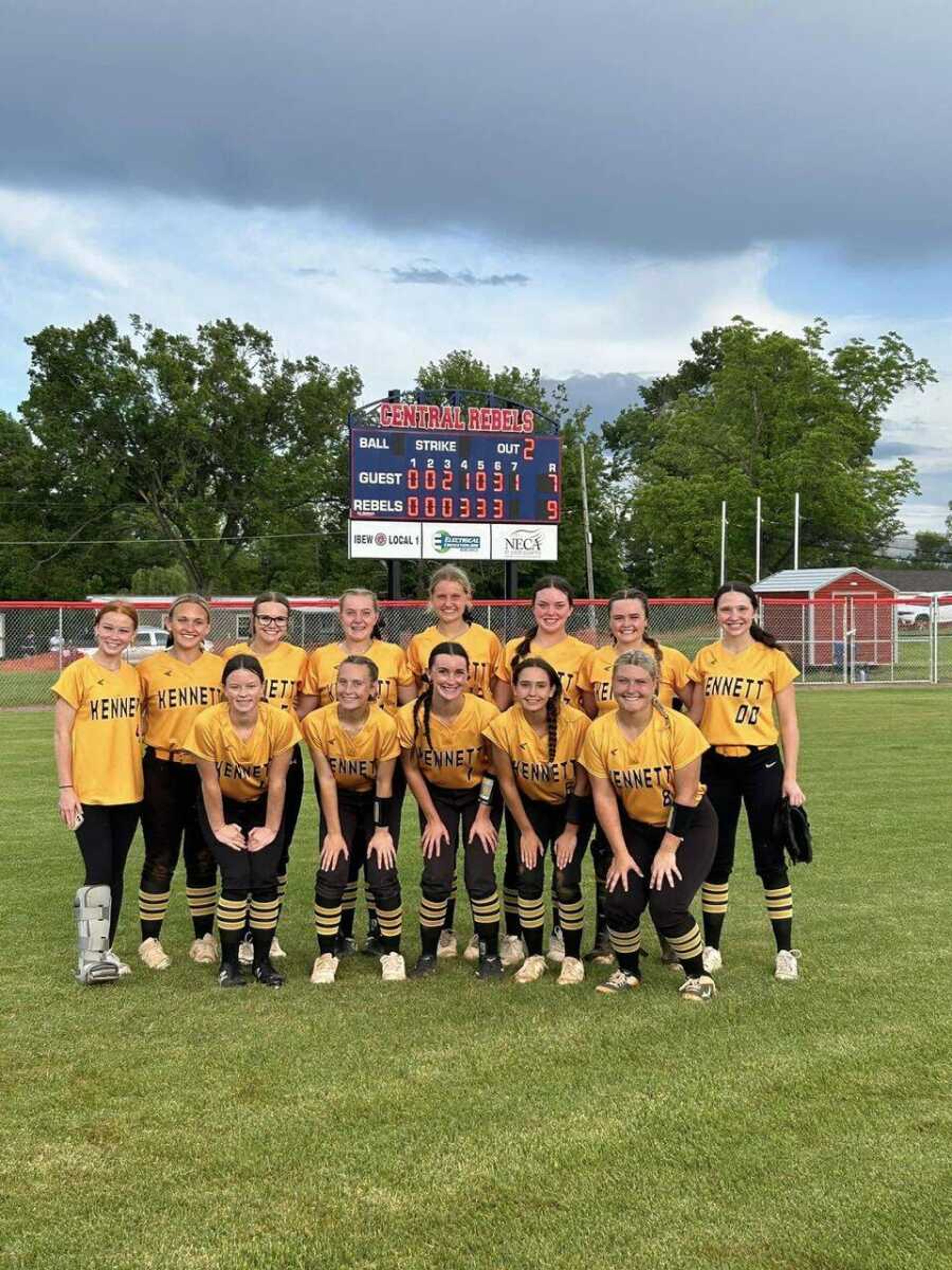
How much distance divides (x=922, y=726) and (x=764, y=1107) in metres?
12.4

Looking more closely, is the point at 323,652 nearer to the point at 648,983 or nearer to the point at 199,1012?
the point at 199,1012

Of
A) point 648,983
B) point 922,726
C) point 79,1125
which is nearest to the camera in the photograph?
point 79,1125

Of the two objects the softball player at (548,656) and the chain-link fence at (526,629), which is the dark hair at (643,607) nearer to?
the softball player at (548,656)

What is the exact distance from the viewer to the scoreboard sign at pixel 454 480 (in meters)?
20.7

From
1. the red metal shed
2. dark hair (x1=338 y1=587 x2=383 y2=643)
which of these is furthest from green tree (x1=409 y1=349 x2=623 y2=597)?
dark hair (x1=338 y1=587 x2=383 y2=643)

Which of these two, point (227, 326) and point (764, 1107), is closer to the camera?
point (764, 1107)

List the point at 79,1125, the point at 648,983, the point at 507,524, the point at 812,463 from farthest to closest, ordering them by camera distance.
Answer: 1. the point at 812,463
2. the point at 507,524
3. the point at 648,983
4. the point at 79,1125

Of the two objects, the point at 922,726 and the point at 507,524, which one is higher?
the point at 507,524

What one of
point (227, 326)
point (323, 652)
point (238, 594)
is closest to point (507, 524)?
point (323, 652)

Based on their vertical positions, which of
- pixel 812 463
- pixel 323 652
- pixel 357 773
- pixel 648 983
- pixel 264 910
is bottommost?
pixel 648 983

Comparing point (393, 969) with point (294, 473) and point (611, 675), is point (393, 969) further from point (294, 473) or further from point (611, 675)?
point (294, 473)

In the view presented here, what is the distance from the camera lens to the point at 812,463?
37812 millimetres

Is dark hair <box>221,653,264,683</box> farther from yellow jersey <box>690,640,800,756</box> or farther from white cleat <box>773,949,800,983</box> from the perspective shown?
white cleat <box>773,949,800,983</box>

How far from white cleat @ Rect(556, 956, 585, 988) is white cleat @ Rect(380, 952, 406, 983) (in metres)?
0.71
